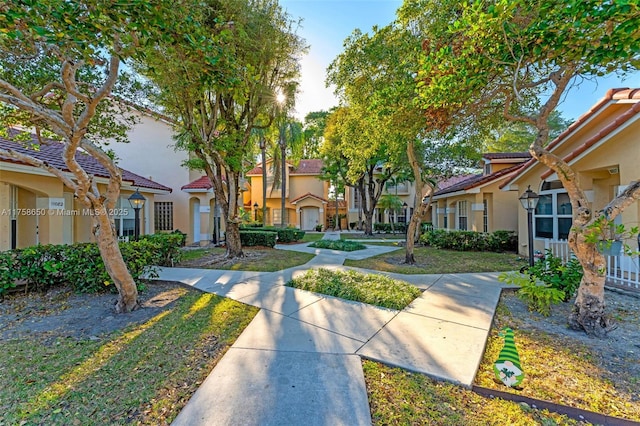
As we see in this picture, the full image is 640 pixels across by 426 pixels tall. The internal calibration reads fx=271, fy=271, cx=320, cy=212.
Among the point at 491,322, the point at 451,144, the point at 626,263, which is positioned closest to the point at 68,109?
the point at 491,322

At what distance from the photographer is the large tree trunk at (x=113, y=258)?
479 cm

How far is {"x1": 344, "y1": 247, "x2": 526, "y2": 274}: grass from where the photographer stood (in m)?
8.56

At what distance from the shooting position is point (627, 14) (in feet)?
10.6

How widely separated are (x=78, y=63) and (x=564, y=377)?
8.36 metres

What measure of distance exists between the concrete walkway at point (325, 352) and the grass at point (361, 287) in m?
0.25

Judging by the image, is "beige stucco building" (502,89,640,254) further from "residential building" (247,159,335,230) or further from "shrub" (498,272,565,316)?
"residential building" (247,159,335,230)

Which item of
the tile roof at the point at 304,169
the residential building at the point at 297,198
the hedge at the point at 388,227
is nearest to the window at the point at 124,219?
the residential building at the point at 297,198

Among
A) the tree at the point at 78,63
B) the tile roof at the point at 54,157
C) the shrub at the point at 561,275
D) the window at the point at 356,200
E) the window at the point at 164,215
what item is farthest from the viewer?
the window at the point at 356,200

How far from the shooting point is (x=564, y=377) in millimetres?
3062

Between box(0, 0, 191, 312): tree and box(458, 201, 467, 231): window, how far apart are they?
16715 mm

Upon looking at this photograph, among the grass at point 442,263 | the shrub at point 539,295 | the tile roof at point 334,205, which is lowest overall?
the grass at point 442,263

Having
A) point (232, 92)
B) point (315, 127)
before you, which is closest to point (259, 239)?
point (232, 92)

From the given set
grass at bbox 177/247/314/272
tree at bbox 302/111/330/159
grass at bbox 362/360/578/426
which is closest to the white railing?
grass at bbox 362/360/578/426

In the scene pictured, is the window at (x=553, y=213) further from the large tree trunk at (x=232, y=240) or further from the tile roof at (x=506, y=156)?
the large tree trunk at (x=232, y=240)
